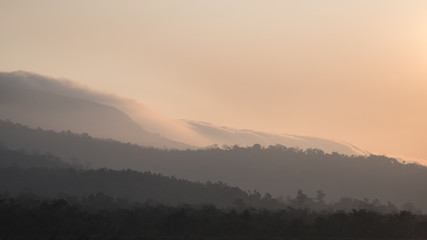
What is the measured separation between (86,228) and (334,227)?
35.4 meters

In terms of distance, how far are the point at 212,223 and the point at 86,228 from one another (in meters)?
18.7

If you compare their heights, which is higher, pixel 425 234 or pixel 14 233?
pixel 425 234

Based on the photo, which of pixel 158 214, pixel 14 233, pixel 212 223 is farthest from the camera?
pixel 158 214

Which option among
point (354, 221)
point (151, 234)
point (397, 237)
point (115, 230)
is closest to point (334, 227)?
point (354, 221)

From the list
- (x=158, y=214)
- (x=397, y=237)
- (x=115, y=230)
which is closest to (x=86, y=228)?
(x=115, y=230)

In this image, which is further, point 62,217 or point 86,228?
point 62,217

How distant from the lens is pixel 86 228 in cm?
8506

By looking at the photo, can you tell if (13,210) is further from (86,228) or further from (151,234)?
(151,234)

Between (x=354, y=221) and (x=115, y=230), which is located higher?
(x=354, y=221)

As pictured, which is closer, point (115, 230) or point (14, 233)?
point (14, 233)

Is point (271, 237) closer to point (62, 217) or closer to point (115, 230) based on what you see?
point (115, 230)

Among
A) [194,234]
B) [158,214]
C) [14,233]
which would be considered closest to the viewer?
[14,233]

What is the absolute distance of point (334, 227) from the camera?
279ft

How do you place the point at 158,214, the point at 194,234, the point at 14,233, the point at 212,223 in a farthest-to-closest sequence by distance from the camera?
the point at 158,214 → the point at 212,223 → the point at 194,234 → the point at 14,233
